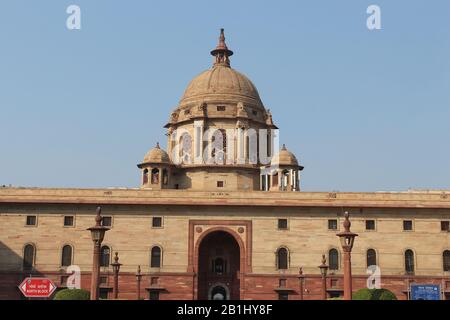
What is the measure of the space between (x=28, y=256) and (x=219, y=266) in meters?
13.7

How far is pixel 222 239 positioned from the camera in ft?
152

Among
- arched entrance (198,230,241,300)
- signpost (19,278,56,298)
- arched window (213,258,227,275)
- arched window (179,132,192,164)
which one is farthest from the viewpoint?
arched window (179,132,192,164)

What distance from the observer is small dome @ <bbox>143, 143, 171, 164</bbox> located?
50.5m

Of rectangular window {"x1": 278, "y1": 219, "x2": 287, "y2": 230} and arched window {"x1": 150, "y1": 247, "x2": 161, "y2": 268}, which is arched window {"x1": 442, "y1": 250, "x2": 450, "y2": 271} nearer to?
rectangular window {"x1": 278, "y1": 219, "x2": 287, "y2": 230}

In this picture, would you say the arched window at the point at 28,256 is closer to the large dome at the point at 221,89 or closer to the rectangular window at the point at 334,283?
the large dome at the point at 221,89

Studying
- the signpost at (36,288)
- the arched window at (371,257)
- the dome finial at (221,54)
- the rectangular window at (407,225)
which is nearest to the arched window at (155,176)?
the dome finial at (221,54)

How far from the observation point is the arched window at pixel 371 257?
43.3 meters

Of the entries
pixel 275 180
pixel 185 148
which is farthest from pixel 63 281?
pixel 275 180

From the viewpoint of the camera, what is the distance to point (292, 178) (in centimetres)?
5200

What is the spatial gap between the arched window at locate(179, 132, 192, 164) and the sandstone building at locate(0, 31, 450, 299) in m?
9.25

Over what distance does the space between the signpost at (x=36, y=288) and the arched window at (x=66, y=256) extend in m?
22.8

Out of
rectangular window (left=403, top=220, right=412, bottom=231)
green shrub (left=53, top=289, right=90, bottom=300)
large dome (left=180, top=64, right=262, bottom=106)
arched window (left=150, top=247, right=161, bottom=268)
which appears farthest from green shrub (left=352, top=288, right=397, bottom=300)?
large dome (left=180, top=64, right=262, bottom=106)
